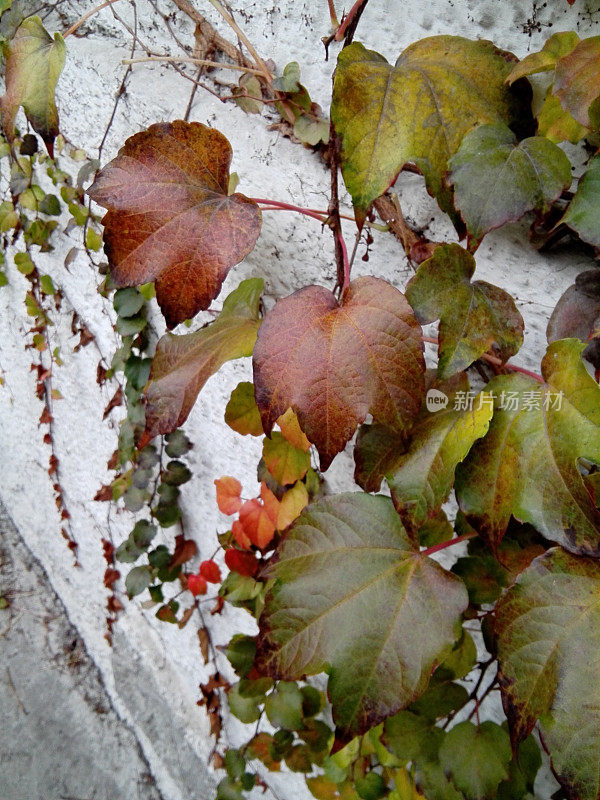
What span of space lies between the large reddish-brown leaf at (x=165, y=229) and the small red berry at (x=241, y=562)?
0.56m

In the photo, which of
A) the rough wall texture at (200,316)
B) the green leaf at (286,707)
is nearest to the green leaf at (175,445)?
the rough wall texture at (200,316)

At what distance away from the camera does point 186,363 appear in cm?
59

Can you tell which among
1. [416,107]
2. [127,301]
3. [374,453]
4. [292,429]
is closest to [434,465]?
[374,453]

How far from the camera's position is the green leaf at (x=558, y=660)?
0.43 metres

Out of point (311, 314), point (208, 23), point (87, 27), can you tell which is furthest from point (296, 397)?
point (87, 27)

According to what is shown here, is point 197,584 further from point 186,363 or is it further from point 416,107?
point 416,107

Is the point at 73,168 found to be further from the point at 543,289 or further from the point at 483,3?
the point at 543,289

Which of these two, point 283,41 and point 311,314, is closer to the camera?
point 311,314

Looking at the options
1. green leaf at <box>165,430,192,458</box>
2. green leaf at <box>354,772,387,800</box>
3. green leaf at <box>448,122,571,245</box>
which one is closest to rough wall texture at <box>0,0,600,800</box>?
green leaf at <box>165,430,192,458</box>

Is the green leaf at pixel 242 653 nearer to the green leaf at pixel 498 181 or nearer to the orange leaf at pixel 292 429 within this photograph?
the orange leaf at pixel 292 429

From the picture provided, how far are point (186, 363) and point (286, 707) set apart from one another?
76cm

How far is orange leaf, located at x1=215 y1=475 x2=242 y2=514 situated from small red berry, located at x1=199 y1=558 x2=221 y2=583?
249 millimetres

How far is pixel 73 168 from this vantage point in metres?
1.12

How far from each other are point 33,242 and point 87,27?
0.50 meters
